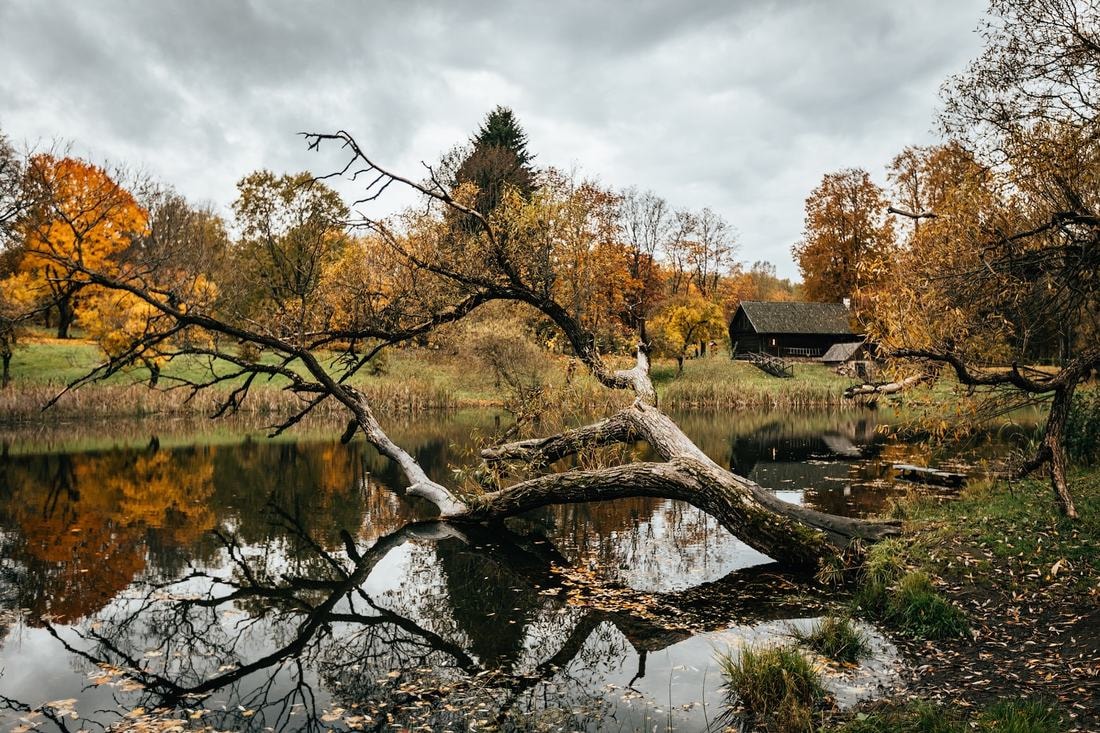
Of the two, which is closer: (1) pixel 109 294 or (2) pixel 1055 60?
(2) pixel 1055 60

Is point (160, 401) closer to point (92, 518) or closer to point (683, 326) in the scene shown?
point (92, 518)

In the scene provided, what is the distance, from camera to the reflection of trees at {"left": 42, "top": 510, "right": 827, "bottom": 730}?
548 centimetres

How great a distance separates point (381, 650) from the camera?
6.58 meters

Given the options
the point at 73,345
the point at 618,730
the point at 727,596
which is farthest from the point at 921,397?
the point at 73,345

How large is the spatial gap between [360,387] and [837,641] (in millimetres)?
30407

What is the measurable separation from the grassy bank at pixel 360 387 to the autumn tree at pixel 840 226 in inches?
427

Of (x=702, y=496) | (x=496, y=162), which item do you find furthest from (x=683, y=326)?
(x=702, y=496)

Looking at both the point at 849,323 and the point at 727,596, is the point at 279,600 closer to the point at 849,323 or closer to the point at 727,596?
the point at 727,596

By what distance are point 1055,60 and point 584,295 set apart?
15.4 metres

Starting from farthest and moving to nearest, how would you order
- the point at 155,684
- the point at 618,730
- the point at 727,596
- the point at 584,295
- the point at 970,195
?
the point at 584,295 → the point at 970,195 → the point at 727,596 → the point at 155,684 → the point at 618,730

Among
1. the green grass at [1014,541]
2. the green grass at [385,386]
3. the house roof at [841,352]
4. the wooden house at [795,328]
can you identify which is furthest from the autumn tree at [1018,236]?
the wooden house at [795,328]

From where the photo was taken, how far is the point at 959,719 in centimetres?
457

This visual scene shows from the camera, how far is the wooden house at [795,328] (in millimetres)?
55469

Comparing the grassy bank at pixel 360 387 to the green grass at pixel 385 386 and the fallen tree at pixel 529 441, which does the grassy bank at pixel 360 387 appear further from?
the fallen tree at pixel 529 441
